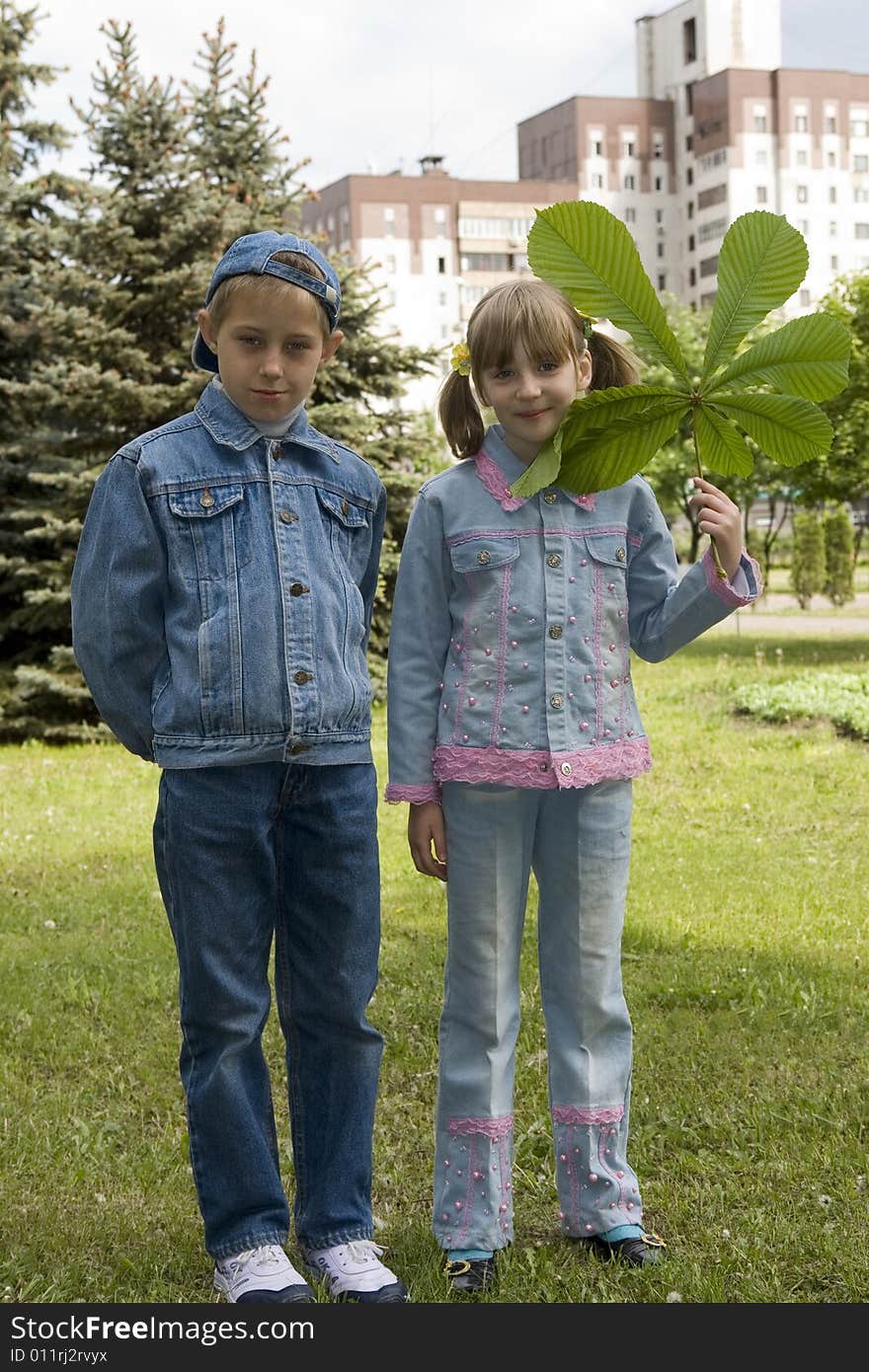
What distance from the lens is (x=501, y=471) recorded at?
2.78 meters

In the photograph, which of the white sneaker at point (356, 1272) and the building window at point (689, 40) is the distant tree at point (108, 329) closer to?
the white sneaker at point (356, 1272)

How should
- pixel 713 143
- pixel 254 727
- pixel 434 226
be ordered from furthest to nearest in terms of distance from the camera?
pixel 713 143 < pixel 434 226 < pixel 254 727

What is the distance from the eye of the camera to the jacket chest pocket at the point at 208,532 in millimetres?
2537

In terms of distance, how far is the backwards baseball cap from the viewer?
2.54 m

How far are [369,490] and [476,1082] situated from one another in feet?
3.61

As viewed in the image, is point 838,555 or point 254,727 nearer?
point 254,727

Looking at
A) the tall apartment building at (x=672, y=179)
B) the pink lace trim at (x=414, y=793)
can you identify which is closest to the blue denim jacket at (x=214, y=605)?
the pink lace trim at (x=414, y=793)

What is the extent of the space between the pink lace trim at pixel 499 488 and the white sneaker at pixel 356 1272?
1353mm

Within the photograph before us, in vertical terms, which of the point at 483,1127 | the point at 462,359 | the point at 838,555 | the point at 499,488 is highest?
the point at 462,359

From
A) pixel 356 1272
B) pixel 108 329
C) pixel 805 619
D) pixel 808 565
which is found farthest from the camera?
pixel 808 565

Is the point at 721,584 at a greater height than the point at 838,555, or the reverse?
the point at 721,584

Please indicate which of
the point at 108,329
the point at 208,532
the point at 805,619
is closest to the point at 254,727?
the point at 208,532

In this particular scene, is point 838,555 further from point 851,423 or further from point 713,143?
point 713,143

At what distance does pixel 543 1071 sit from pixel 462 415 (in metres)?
1.90
